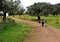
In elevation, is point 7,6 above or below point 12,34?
above

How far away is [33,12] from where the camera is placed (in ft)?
237

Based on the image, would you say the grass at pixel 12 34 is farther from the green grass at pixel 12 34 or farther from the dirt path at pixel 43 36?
the dirt path at pixel 43 36

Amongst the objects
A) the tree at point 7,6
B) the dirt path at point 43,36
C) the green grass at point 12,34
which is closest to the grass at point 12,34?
the green grass at point 12,34

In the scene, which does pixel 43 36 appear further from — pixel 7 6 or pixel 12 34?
pixel 7 6

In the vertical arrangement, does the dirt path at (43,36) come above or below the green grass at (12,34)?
below

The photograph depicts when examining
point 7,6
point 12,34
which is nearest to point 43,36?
point 12,34

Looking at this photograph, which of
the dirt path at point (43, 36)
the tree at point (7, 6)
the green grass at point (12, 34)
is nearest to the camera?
the green grass at point (12, 34)

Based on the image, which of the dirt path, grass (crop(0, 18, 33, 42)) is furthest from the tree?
the dirt path

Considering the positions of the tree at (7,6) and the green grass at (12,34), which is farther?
the tree at (7,6)

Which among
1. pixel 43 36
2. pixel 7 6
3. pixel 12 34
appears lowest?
pixel 43 36

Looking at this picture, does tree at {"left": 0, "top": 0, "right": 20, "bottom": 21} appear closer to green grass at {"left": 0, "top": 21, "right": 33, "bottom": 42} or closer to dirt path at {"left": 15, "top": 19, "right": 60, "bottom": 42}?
green grass at {"left": 0, "top": 21, "right": 33, "bottom": 42}

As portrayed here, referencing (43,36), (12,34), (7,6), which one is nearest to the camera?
(12,34)

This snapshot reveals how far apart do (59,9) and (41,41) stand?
71695 millimetres

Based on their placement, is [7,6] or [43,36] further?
[7,6]
